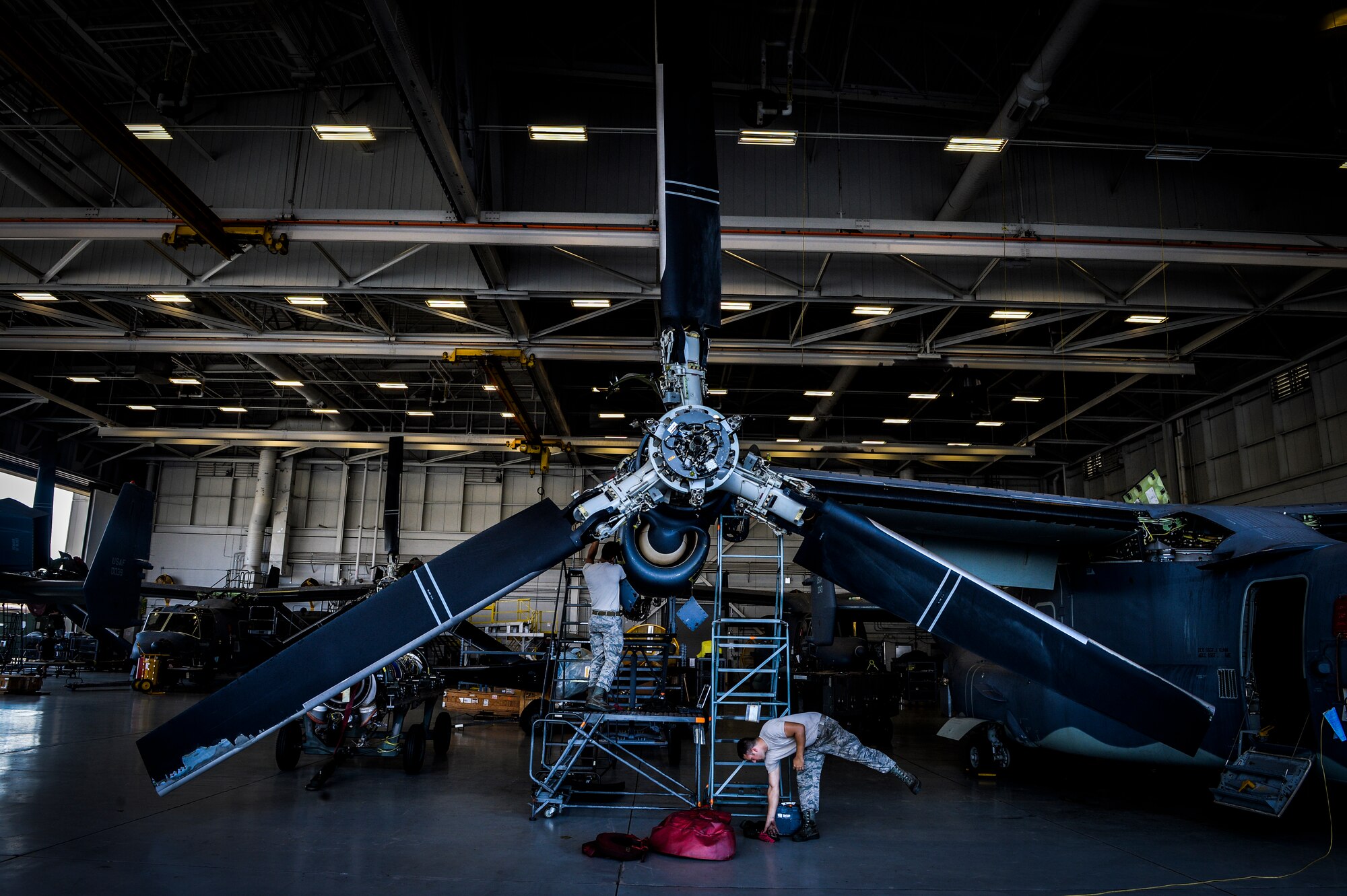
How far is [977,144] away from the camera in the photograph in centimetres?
1319

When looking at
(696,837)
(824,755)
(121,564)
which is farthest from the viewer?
(121,564)

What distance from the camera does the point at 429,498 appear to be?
37125 mm

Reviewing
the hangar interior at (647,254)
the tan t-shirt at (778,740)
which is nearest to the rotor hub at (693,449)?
the hangar interior at (647,254)

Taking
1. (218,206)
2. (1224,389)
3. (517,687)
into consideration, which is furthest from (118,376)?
(1224,389)

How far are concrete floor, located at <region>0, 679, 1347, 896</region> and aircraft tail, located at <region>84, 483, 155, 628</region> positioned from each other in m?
6.73

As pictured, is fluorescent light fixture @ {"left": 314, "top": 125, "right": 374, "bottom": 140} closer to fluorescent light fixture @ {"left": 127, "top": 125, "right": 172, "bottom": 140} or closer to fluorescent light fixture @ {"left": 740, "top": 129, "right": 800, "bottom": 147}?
fluorescent light fixture @ {"left": 127, "top": 125, "right": 172, "bottom": 140}

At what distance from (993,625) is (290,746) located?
8305 millimetres

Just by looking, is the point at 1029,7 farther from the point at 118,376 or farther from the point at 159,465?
the point at 159,465

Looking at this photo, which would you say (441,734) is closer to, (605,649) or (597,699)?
(605,649)

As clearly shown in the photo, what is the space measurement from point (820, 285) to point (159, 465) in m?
33.3

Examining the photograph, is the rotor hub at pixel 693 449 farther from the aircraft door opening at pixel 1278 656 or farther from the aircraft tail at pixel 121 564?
the aircraft tail at pixel 121 564

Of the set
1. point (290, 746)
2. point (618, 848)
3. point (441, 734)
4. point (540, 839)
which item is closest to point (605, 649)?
point (540, 839)

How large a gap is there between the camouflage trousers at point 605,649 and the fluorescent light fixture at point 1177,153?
1069cm

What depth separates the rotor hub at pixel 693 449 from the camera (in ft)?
19.7
